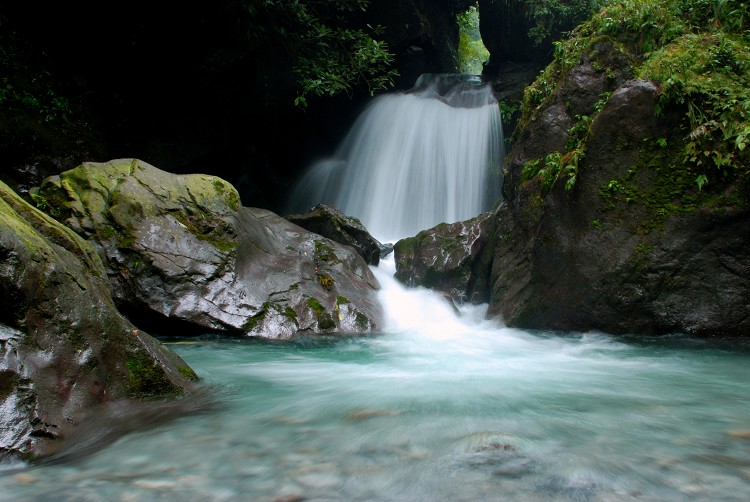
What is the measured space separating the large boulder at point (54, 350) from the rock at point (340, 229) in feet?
19.0

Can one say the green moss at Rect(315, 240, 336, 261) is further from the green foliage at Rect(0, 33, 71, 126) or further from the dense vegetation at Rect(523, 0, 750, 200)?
the green foliage at Rect(0, 33, 71, 126)

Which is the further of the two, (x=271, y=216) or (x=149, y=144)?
(x=149, y=144)

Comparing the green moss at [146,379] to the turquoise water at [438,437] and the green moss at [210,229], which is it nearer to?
the turquoise water at [438,437]

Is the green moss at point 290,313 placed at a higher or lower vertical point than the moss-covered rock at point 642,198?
lower

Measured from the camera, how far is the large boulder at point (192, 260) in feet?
18.7

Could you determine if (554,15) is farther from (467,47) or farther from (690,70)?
(467,47)

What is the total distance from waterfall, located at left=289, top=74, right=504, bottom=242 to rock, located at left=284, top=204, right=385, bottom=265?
2909mm

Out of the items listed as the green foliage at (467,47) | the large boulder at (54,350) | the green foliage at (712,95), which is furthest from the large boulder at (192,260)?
the green foliage at (467,47)

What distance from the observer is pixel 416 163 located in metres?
13.4

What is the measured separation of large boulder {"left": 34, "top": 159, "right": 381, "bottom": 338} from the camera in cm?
570

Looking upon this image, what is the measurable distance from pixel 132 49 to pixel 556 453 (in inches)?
403

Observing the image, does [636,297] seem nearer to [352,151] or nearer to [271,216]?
[271,216]

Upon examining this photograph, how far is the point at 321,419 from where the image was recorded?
298 centimetres

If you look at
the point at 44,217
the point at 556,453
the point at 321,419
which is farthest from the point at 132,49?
the point at 556,453
